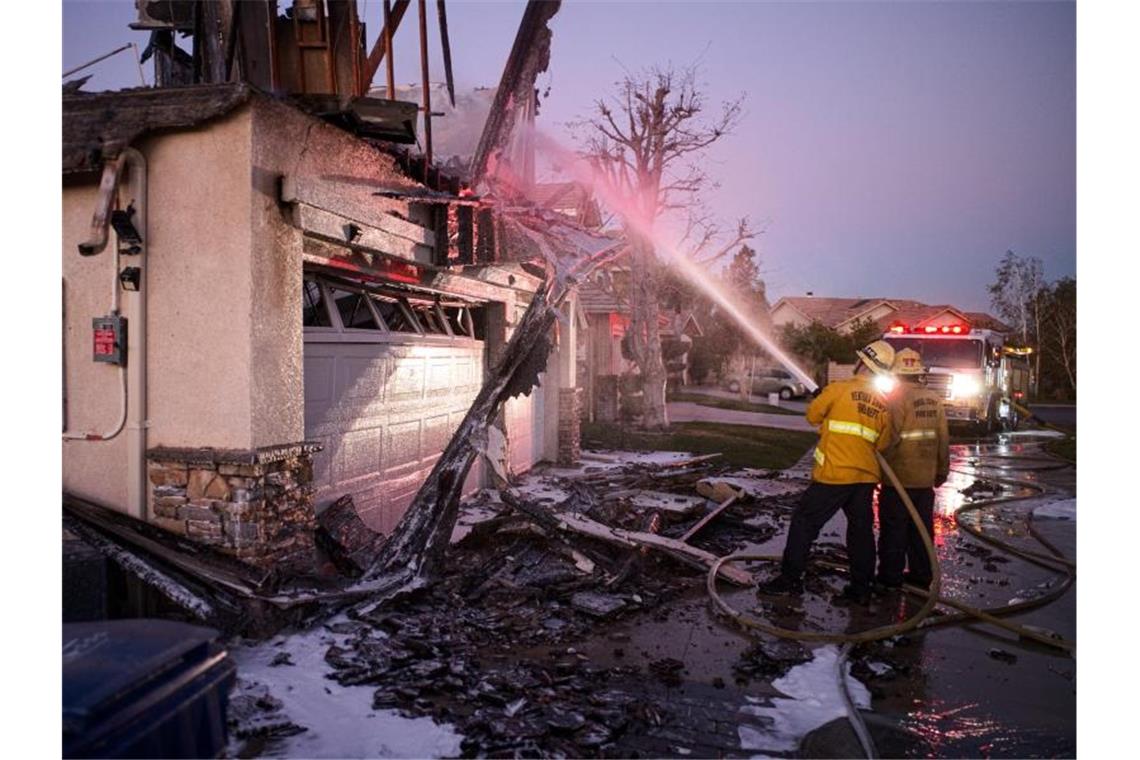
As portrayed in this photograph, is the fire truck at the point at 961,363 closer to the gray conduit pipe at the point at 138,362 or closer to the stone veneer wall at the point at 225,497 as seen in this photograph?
the stone veneer wall at the point at 225,497

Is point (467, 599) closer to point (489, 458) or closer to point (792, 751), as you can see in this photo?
point (489, 458)

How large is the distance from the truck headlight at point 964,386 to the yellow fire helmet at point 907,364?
14934 millimetres

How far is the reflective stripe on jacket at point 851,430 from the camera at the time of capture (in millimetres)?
6336

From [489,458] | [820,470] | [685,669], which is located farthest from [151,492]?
[820,470]

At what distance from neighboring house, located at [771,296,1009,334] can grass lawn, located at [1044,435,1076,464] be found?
9.81ft

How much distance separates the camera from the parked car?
125 ft

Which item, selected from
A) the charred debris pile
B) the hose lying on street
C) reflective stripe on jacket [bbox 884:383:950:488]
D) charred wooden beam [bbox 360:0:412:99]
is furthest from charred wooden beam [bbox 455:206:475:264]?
reflective stripe on jacket [bbox 884:383:950:488]

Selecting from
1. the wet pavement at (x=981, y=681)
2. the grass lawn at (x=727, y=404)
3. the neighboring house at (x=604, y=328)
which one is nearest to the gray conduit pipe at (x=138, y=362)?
the wet pavement at (x=981, y=681)

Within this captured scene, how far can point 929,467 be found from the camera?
685 cm

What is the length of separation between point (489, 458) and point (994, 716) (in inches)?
168

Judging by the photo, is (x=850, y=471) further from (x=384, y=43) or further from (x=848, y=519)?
(x=384, y=43)

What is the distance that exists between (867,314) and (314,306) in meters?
35.5

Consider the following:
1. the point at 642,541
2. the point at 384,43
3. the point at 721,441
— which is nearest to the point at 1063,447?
the point at 721,441

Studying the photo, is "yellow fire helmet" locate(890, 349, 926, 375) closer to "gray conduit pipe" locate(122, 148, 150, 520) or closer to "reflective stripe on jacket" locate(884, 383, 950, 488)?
"reflective stripe on jacket" locate(884, 383, 950, 488)
